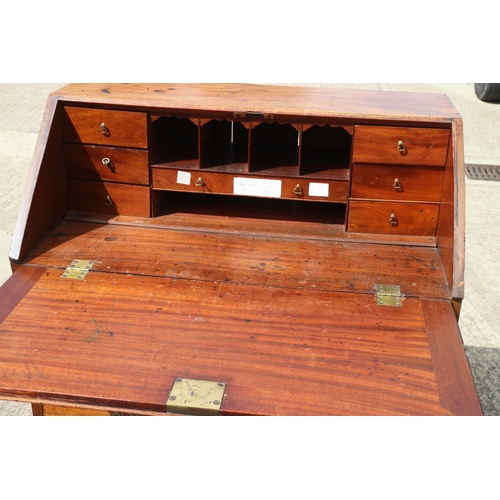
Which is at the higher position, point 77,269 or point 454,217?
point 454,217

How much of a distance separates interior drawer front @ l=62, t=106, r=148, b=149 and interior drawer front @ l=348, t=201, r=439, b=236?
1004 millimetres

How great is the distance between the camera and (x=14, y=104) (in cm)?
756

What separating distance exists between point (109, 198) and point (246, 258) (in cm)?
75

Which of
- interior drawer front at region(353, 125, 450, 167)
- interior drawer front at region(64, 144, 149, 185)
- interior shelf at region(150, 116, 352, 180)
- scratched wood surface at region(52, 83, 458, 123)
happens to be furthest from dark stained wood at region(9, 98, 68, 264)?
interior drawer front at region(353, 125, 450, 167)

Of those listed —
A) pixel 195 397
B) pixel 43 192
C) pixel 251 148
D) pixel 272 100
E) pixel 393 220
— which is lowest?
pixel 195 397

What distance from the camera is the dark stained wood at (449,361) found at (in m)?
1.93

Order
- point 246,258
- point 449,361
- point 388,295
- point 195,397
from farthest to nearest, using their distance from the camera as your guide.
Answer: point 246,258, point 388,295, point 449,361, point 195,397

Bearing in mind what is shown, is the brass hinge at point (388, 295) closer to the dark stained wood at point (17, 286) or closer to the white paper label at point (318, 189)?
the white paper label at point (318, 189)

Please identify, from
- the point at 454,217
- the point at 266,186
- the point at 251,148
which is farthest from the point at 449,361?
the point at 251,148

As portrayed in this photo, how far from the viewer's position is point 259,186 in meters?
2.77

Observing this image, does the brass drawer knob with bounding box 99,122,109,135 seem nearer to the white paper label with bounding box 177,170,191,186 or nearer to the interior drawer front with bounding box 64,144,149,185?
the interior drawer front with bounding box 64,144,149,185

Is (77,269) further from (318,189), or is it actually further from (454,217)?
(454,217)

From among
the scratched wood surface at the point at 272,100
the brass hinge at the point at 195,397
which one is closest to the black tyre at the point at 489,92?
the scratched wood surface at the point at 272,100

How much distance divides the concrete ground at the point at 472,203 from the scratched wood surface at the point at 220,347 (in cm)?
119
